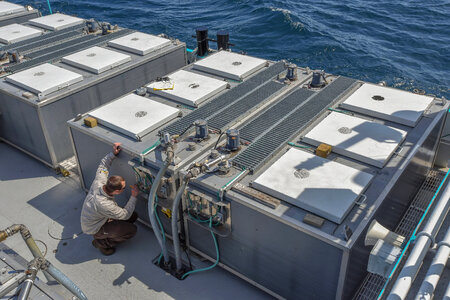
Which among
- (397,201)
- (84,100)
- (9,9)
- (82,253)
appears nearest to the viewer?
(397,201)

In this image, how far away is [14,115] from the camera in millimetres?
9344

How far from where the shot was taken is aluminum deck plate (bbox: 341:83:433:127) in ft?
24.1

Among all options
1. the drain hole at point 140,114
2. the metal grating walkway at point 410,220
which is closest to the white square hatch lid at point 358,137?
the metal grating walkway at point 410,220

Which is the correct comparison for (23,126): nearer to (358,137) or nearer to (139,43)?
(139,43)

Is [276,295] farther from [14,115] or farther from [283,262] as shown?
[14,115]

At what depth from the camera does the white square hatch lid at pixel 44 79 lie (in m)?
8.73

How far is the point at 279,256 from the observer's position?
5.90m

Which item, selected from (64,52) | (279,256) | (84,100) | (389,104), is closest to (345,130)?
(389,104)

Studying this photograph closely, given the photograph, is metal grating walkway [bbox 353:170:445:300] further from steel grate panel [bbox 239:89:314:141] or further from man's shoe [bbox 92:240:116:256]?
man's shoe [bbox 92:240:116:256]

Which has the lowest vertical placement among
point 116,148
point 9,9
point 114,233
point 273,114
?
point 114,233

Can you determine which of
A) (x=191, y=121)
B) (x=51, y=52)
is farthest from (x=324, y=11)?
(x=191, y=121)

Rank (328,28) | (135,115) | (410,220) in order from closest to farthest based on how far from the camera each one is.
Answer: (410,220) → (135,115) → (328,28)

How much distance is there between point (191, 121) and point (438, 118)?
4337 mm

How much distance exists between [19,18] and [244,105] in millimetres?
10113
